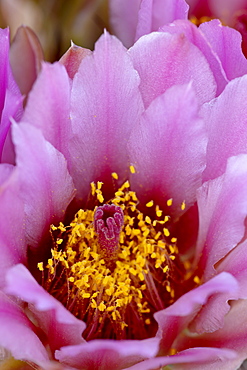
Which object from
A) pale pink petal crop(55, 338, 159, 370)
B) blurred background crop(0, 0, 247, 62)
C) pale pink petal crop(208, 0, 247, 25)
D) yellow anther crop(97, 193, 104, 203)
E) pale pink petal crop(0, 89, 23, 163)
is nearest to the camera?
pale pink petal crop(55, 338, 159, 370)

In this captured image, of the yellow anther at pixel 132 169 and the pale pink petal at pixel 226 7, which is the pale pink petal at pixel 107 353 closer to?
the yellow anther at pixel 132 169

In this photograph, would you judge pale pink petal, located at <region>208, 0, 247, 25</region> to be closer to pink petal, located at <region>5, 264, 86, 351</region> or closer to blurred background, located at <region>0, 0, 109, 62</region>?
blurred background, located at <region>0, 0, 109, 62</region>

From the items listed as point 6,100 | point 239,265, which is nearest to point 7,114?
point 6,100

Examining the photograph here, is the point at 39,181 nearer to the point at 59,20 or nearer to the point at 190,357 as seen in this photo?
the point at 190,357

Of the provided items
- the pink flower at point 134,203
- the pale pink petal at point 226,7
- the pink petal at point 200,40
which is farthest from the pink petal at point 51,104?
the pale pink petal at point 226,7

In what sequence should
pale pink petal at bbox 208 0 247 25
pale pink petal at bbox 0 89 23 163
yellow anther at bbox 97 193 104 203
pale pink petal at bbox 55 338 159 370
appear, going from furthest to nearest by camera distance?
pale pink petal at bbox 208 0 247 25
yellow anther at bbox 97 193 104 203
pale pink petal at bbox 0 89 23 163
pale pink petal at bbox 55 338 159 370

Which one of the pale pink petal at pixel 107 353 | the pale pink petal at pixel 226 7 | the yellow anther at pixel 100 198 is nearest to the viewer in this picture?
the pale pink petal at pixel 107 353

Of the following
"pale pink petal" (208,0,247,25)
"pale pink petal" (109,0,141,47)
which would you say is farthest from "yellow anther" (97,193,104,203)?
"pale pink petal" (208,0,247,25)

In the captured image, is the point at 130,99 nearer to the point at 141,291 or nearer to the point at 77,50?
the point at 77,50
